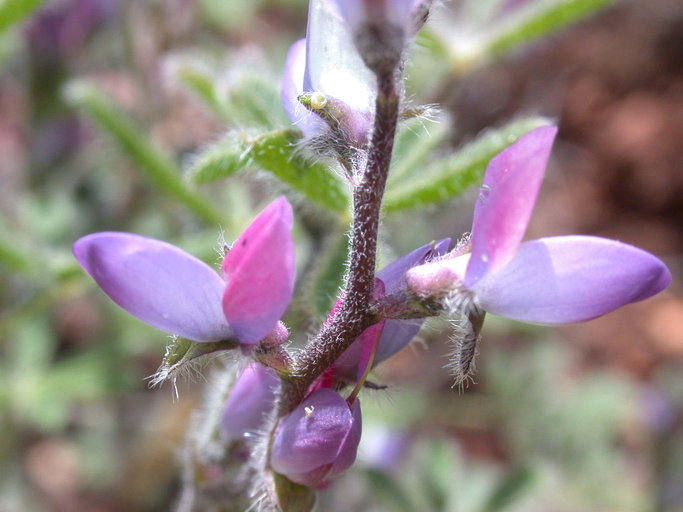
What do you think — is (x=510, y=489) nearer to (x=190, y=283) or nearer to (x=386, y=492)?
(x=386, y=492)

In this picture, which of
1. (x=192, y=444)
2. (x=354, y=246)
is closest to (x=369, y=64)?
(x=354, y=246)

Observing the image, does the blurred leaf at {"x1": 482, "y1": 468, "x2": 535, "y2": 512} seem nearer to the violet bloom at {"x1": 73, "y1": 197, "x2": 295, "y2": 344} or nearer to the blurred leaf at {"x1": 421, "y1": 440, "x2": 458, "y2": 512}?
the blurred leaf at {"x1": 421, "y1": 440, "x2": 458, "y2": 512}

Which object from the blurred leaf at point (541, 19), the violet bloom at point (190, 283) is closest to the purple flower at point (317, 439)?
the violet bloom at point (190, 283)

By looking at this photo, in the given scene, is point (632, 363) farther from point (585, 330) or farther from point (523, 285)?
point (523, 285)

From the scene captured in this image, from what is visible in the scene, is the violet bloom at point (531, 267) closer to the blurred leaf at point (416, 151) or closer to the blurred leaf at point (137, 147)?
the blurred leaf at point (416, 151)

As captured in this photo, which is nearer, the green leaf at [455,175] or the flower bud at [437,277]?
the flower bud at [437,277]

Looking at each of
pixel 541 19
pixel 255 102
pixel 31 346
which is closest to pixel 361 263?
pixel 255 102
